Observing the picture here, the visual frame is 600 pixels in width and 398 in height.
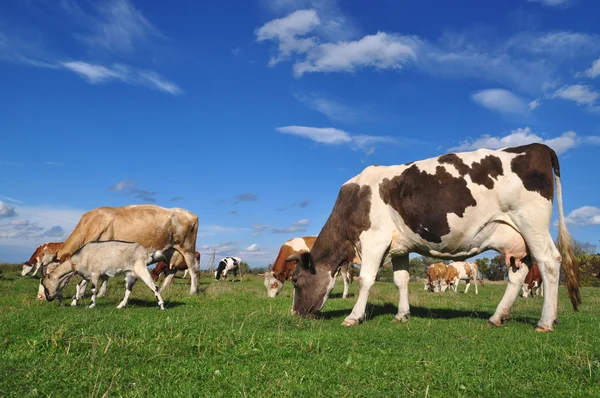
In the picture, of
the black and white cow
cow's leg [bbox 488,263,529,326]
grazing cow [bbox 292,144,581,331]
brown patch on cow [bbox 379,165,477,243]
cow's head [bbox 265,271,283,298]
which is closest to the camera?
grazing cow [bbox 292,144,581,331]

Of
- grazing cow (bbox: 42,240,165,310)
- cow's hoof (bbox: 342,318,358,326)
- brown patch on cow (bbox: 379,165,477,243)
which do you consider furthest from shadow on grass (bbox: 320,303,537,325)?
grazing cow (bbox: 42,240,165,310)

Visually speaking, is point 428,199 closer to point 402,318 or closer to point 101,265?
point 402,318

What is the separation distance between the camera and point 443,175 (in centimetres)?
926

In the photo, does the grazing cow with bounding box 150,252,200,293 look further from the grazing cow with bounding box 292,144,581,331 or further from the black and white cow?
the black and white cow

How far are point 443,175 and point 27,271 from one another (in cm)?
3193

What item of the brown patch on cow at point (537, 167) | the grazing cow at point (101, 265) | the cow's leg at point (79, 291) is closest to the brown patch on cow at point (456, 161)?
the brown patch on cow at point (537, 167)

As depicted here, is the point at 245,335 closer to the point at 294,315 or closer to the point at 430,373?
the point at 430,373

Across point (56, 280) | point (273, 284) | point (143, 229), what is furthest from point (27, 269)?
point (56, 280)

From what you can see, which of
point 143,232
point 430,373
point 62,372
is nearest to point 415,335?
point 430,373

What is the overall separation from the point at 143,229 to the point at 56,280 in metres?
4.94

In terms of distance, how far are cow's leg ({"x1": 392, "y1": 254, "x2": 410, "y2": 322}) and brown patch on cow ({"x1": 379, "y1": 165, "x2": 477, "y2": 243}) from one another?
5.04 ft

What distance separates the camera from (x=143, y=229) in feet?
58.1

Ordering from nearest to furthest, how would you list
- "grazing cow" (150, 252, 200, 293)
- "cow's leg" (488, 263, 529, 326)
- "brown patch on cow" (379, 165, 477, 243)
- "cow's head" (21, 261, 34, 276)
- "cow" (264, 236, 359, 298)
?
"brown patch on cow" (379, 165, 477, 243), "cow's leg" (488, 263, 529, 326), "grazing cow" (150, 252, 200, 293), "cow" (264, 236, 359, 298), "cow's head" (21, 261, 34, 276)

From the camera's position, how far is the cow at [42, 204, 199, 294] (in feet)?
55.9
